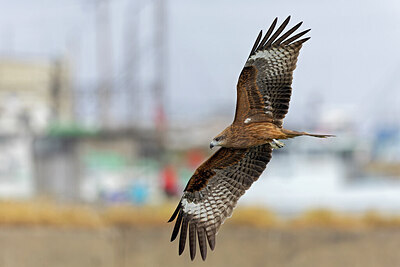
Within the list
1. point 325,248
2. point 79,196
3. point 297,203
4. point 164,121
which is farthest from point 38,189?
point 325,248

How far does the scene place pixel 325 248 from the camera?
957 cm

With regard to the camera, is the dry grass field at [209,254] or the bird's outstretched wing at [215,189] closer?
the bird's outstretched wing at [215,189]

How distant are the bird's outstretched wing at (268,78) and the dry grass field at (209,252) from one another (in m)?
4.04

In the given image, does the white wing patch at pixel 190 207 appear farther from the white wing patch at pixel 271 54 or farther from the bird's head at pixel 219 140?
the white wing patch at pixel 271 54

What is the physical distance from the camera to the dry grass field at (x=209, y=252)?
9.51 metres

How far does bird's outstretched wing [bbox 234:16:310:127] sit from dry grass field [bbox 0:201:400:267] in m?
4.04

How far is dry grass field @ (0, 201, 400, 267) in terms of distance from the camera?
31.2ft

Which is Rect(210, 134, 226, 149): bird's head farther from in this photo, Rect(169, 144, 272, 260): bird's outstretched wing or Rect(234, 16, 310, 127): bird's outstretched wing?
Rect(169, 144, 272, 260): bird's outstretched wing

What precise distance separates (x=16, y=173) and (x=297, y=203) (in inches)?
346

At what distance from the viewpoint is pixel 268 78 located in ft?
19.8

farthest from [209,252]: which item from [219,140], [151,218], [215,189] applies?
[219,140]

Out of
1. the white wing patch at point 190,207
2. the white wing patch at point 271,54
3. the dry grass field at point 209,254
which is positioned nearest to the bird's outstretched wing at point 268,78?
the white wing patch at point 271,54

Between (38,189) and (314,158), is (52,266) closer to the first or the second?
(38,189)

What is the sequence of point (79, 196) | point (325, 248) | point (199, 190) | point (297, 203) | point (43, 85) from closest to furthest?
point (199, 190) → point (325, 248) → point (79, 196) → point (297, 203) → point (43, 85)
